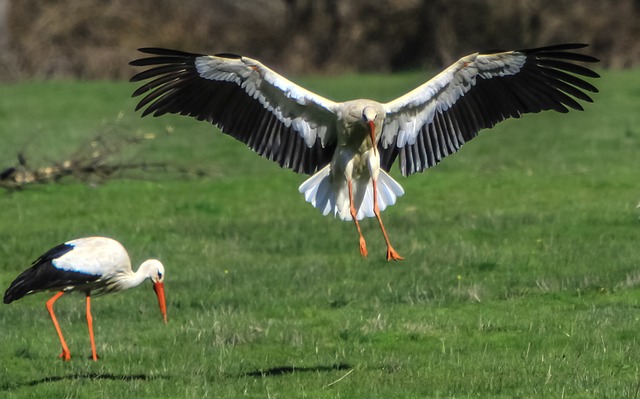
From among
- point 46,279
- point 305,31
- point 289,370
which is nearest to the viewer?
point 289,370

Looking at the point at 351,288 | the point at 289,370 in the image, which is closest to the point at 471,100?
the point at 351,288

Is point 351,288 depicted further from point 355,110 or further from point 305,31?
point 305,31

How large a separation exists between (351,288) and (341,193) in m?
0.94

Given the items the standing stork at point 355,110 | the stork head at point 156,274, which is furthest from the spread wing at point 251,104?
the stork head at point 156,274

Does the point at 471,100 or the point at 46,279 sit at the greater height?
the point at 471,100

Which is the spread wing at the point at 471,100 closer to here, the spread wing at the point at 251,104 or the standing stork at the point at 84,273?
the spread wing at the point at 251,104

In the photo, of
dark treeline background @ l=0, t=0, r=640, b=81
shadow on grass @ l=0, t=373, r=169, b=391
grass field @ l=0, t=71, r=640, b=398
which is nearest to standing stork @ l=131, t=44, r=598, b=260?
grass field @ l=0, t=71, r=640, b=398

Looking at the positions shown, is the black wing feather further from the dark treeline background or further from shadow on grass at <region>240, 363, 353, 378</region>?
the dark treeline background

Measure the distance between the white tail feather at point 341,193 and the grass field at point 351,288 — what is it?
0.71 metres

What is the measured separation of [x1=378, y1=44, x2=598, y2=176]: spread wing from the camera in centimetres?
989

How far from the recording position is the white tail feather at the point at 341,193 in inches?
400

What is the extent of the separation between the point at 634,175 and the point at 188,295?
23.7 ft

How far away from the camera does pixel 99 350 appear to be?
902 centimetres

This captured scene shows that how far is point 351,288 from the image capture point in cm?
1088
